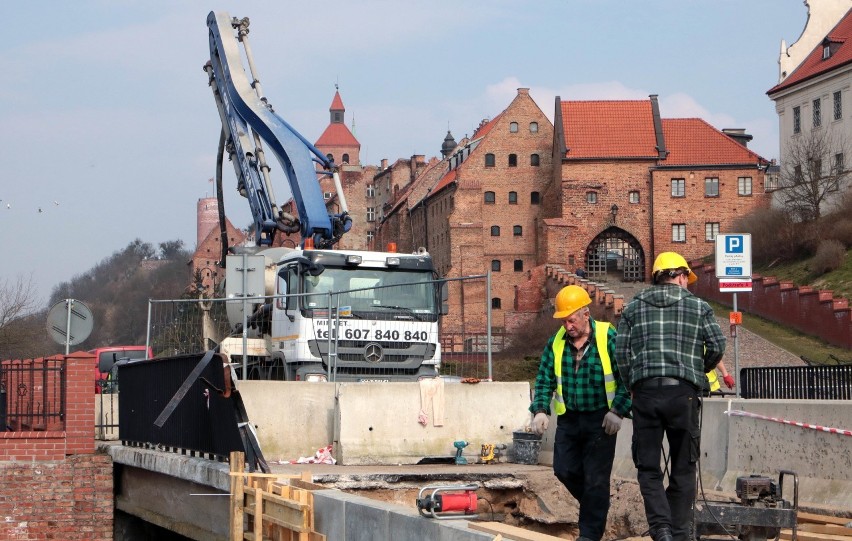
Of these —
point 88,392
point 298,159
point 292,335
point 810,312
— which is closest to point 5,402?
point 88,392

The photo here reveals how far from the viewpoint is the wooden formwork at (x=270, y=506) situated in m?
9.54

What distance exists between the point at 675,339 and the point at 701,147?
82.7m

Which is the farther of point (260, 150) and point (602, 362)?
point (260, 150)

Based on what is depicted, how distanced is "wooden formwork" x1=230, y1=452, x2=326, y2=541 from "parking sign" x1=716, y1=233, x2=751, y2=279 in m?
9.58

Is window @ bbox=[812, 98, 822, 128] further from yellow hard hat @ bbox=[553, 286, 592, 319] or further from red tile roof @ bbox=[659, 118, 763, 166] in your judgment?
yellow hard hat @ bbox=[553, 286, 592, 319]

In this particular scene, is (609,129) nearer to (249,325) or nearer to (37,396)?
(249,325)

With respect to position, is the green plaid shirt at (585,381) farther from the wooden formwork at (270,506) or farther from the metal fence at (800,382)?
the metal fence at (800,382)

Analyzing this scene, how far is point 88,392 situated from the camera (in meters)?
17.4

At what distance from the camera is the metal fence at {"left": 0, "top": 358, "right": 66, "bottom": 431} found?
17.5m

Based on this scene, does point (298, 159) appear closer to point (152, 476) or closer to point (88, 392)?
point (88, 392)

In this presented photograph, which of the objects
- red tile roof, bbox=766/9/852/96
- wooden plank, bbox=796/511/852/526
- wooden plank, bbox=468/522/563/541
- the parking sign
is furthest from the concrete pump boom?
red tile roof, bbox=766/9/852/96

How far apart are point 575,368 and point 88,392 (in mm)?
10106

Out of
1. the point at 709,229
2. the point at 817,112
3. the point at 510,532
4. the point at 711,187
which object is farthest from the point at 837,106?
the point at 510,532

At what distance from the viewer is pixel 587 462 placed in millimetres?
8703
